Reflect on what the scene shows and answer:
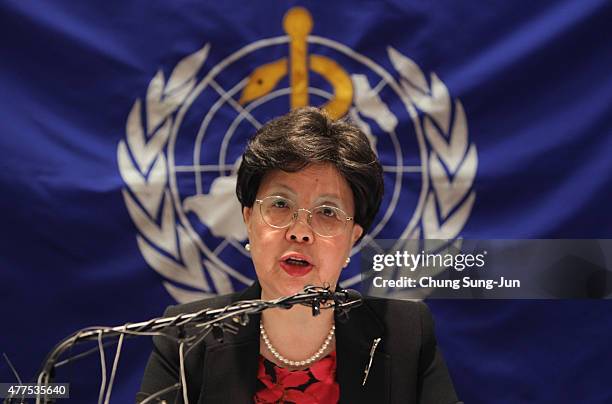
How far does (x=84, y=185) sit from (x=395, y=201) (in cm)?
82

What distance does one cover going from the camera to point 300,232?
51.6 inches

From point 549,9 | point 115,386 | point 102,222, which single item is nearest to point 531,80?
point 549,9

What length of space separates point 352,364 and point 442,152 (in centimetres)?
79

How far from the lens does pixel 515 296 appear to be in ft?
6.64

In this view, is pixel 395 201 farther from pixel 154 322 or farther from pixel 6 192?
pixel 154 322

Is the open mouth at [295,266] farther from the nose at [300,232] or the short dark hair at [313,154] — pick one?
the short dark hair at [313,154]

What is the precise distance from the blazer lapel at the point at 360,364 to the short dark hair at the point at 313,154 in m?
0.21

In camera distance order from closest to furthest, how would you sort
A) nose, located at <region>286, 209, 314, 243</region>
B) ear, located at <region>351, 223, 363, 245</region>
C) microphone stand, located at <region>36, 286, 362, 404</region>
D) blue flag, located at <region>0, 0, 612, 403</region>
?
microphone stand, located at <region>36, 286, 362, 404</region> → nose, located at <region>286, 209, 314, 243</region> → ear, located at <region>351, 223, 363, 245</region> → blue flag, located at <region>0, 0, 612, 403</region>

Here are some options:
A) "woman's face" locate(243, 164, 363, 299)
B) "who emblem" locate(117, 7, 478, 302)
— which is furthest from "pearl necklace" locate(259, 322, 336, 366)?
"who emblem" locate(117, 7, 478, 302)

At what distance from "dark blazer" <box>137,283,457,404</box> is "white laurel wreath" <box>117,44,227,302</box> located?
20.2 inches

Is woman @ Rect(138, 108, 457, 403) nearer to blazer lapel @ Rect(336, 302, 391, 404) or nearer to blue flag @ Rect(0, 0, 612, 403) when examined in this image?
blazer lapel @ Rect(336, 302, 391, 404)

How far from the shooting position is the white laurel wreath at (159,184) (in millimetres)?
2008

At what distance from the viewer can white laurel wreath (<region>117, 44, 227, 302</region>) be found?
2.01 metres

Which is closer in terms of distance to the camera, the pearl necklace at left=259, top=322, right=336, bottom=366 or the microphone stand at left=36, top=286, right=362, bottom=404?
the microphone stand at left=36, top=286, right=362, bottom=404
